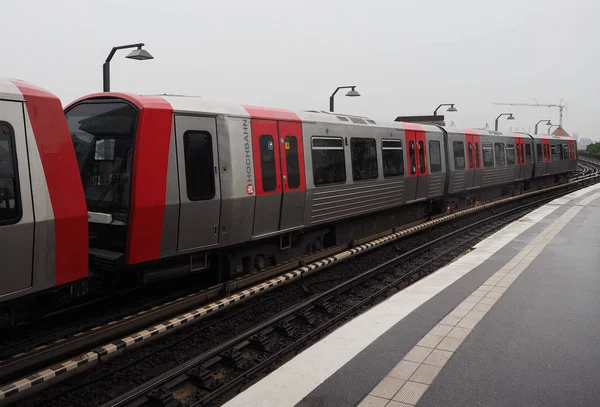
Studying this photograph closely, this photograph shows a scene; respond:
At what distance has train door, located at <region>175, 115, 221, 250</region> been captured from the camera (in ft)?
23.4

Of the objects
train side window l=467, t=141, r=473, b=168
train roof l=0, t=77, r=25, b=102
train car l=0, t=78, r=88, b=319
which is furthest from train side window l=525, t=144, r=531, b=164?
train roof l=0, t=77, r=25, b=102

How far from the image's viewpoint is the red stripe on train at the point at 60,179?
519cm

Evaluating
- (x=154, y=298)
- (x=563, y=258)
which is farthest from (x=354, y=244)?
(x=154, y=298)

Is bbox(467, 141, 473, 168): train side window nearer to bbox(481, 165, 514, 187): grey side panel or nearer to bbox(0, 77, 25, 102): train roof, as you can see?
bbox(481, 165, 514, 187): grey side panel

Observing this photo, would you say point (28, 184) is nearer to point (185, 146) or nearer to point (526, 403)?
point (185, 146)

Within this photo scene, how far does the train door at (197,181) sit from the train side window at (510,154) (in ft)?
59.4

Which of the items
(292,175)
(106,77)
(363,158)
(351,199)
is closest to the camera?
(292,175)

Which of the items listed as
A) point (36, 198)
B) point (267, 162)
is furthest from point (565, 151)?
point (36, 198)

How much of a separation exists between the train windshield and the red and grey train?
0.07 ft

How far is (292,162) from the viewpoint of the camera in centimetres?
927

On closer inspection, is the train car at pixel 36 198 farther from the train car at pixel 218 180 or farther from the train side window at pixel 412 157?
the train side window at pixel 412 157

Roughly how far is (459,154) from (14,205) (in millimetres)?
15239

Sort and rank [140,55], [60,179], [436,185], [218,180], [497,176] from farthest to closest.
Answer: [497,176] < [436,185] < [140,55] < [218,180] < [60,179]

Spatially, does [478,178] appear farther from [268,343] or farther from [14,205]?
[14,205]
